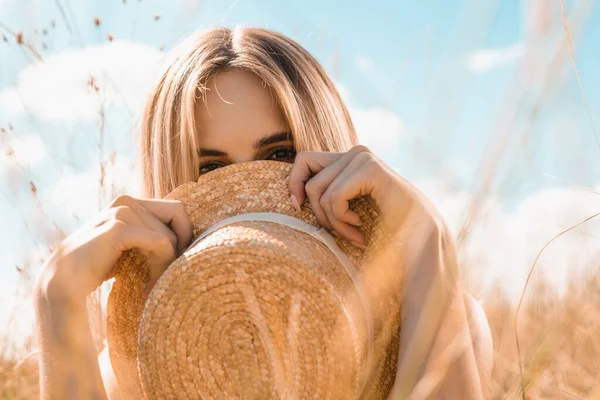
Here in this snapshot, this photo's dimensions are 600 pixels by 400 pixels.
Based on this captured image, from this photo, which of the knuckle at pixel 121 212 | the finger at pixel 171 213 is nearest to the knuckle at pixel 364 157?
the finger at pixel 171 213

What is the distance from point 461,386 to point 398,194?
1.79ft

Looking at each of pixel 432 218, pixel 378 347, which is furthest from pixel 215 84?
pixel 378 347

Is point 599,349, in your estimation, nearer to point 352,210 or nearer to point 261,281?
point 352,210

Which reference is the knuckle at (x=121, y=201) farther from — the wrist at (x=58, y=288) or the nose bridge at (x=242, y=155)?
the nose bridge at (x=242, y=155)

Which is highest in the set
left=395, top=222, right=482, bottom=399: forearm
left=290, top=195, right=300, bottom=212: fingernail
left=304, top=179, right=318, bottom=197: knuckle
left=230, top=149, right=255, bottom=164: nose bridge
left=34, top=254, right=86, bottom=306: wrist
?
left=304, top=179, right=318, bottom=197: knuckle

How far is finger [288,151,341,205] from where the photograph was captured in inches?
66.3

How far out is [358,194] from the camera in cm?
161

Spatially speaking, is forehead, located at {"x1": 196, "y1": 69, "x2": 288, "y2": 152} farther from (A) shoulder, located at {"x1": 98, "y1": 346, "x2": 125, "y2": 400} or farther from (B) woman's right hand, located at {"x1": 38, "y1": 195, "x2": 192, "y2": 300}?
(A) shoulder, located at {"x1": 98, "y1": 346, "x2": 125, "y2": 400}

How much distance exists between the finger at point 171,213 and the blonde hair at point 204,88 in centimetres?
63

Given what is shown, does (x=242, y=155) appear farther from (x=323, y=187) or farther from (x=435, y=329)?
(x=435, y=329)

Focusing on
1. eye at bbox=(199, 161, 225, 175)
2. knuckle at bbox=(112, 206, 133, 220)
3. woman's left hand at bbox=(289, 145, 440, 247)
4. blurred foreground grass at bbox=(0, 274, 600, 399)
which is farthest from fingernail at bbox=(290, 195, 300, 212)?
eye at bbox=(199, 161, 225, 175)

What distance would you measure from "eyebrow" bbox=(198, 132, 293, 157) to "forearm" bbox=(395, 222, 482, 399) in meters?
0.92

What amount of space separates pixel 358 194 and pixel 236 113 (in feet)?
2.90

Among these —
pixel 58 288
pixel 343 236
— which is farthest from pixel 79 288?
pixel 343 236
